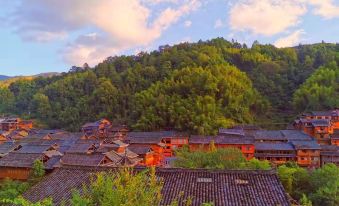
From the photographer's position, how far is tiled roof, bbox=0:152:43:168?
23438 millimetres

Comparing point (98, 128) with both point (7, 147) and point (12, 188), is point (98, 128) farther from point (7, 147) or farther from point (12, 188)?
point (12, 188)

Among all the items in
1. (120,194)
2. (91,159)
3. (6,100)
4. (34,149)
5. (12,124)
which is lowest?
(12,124)

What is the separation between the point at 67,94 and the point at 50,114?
15.3 ft

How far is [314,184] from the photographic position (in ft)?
63.3

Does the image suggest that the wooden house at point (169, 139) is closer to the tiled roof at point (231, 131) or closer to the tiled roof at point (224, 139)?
the tiled roof at point (224, 139)

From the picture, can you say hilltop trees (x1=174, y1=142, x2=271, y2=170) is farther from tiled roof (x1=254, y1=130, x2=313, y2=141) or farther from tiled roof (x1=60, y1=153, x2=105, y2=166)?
tiled roof (x1=254, y1=130, x2=313, y2=141)

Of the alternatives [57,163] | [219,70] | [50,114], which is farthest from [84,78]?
[57,163]

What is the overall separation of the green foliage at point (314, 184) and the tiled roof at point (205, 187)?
9.51m

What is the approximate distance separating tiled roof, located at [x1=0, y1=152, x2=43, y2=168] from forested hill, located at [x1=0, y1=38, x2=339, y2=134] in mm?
17584

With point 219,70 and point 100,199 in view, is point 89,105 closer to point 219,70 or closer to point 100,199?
point 219,70

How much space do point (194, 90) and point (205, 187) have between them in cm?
3704

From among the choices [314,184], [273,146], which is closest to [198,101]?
[273,146]

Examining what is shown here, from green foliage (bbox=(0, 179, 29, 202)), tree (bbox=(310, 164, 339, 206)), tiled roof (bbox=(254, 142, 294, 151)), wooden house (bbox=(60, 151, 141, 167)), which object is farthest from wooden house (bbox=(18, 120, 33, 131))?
tree (bbox=(310, 164, 339, 206))

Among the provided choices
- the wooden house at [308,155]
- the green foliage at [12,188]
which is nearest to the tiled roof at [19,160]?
the green foliage at [12,188]
